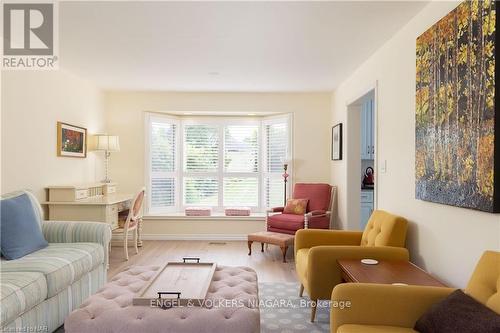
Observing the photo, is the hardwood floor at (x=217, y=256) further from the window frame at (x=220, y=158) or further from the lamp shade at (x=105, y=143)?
the lamp shade at (x=105, y=143)

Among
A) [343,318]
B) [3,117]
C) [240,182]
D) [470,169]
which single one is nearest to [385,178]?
[470,169]

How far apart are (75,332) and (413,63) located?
9.70 ft

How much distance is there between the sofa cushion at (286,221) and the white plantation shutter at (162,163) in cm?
201

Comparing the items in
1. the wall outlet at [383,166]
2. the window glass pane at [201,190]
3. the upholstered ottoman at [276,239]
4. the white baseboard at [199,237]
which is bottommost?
the white baseboard at [199,237]

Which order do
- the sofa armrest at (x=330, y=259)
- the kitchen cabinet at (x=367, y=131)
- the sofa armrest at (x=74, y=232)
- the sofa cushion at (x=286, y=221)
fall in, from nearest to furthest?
1. the sofa armrest at (x=330, y=259)
2. the sofa armrest at (x=74, y=232)
3. the sofa cushion at (x=286, y=221)
4. the kitchen cabinet at (x=367, y=131)

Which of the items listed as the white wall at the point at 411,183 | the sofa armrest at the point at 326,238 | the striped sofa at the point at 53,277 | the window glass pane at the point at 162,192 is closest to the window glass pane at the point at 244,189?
the window glass pane at the point at 162,192

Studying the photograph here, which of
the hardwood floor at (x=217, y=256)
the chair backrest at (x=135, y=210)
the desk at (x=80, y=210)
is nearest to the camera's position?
the desk at (x=80, y=210)

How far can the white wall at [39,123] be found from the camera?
3488 mm

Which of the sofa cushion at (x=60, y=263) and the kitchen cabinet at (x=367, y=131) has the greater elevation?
the kitchen cabinet at (x=367, y=131)

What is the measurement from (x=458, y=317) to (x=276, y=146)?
483 cm

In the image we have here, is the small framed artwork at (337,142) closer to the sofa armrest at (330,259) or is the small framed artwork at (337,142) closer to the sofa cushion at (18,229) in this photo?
the sofa armrest at (330,259)

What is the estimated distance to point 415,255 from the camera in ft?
9.43

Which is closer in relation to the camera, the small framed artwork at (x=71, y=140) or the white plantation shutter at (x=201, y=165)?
the small framed artwork at (x=71, y=140)

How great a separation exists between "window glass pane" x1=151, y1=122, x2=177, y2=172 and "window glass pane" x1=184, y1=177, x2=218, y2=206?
409mm
